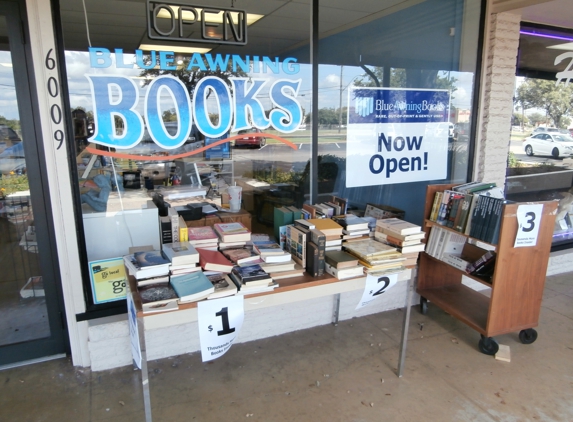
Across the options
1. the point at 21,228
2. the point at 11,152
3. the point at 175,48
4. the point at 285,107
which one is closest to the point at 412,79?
the point at 285,107

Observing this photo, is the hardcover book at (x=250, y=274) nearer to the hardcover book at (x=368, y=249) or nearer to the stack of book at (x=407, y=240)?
the hardcover book at (x=368, y=249)

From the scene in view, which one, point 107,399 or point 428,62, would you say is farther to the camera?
point 428,62

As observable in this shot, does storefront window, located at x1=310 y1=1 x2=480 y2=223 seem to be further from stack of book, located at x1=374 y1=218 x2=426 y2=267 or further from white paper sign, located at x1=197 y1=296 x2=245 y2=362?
white paper sign, located at x1=197 y1=296 x2=245 y2=362

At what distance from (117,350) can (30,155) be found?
1438 mm

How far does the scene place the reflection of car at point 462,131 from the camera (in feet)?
12.6

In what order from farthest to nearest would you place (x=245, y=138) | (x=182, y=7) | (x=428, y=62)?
(x=428, y=62)
(x=245, y=138)
(x=182, y=7)

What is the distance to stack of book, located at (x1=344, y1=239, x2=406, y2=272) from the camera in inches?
95.7

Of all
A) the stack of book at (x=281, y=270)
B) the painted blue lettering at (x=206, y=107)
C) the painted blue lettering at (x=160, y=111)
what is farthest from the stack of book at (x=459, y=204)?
the painted blue lettering at (x=160, y=111)

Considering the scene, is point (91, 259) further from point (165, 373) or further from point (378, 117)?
point (378, 117)

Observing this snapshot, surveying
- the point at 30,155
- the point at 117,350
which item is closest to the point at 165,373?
the point at 117,350

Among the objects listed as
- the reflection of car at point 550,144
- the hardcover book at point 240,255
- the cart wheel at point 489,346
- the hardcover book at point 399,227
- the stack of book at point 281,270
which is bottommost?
the cart wheel at point 489,346

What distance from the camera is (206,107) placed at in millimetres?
2932

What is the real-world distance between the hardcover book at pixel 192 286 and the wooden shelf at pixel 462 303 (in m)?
2.14

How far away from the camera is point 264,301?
2158 millimetres
